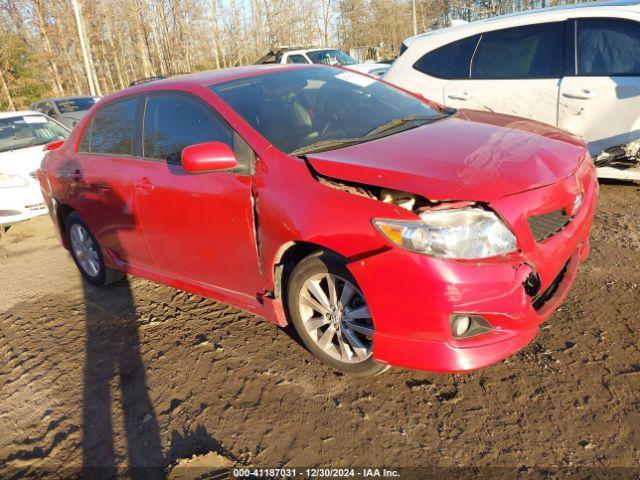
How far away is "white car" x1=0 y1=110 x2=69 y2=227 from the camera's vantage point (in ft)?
22.1

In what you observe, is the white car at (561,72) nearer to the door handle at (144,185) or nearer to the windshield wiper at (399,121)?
the windshield wiper at (399,121)

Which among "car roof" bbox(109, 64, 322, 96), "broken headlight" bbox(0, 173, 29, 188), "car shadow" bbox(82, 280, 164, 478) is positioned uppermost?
"car roof" bbox(109, 64, 322, 96)

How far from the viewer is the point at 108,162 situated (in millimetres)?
3986

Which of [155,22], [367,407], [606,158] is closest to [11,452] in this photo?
[367,407]

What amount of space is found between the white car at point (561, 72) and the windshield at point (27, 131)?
19.4ft

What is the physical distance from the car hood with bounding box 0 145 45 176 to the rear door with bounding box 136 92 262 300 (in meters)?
4.36

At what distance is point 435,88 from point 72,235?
4193mm

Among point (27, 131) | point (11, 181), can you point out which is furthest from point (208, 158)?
point (27, 131)

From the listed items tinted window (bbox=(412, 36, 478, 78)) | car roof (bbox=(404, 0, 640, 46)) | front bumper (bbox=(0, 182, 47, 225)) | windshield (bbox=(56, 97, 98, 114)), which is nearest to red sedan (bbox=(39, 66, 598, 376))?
tinted window (bbox=(412, 36, 478, 78))

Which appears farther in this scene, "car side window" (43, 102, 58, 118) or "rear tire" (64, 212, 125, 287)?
"car side window" (43, 102, 58, 118)

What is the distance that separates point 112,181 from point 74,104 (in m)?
12.4

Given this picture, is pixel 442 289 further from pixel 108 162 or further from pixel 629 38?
pixel 629 38

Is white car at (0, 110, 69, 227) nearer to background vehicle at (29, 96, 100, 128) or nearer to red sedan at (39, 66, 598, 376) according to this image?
red sedan at (39, 66, 598, 376)

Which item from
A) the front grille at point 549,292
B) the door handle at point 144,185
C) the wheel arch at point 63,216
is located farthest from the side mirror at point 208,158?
the wheel arch at point 63,216
